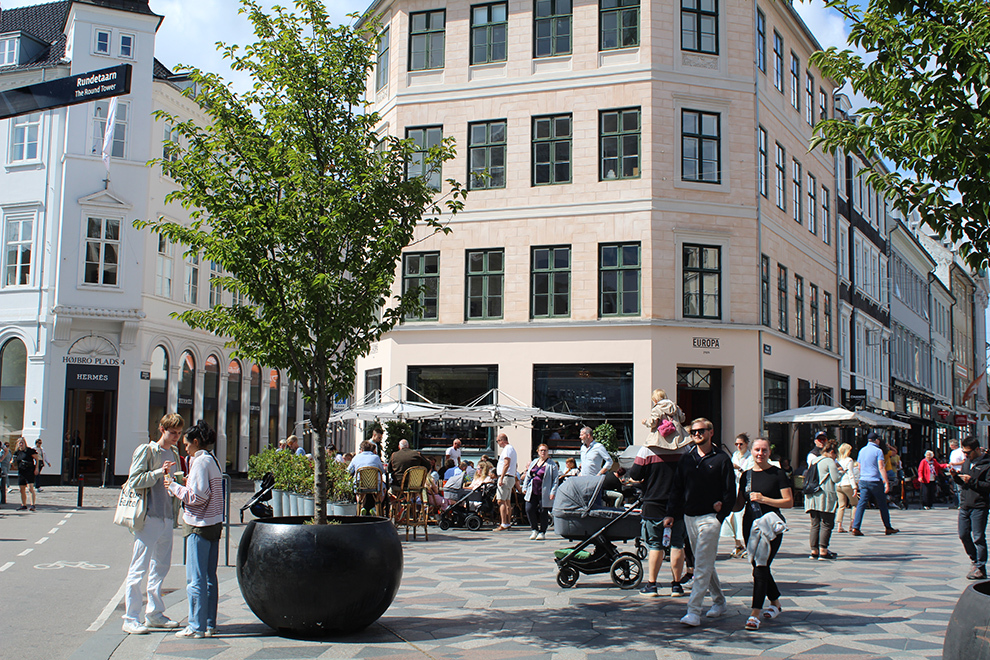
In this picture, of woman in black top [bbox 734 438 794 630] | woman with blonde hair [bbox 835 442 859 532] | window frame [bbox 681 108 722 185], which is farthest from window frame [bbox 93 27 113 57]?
woman in black top [bbox 734 438 794 630]

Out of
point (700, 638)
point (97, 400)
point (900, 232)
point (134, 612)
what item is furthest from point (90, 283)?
point (900, 232)

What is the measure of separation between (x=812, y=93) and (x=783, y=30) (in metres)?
3.66

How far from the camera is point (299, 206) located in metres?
8.97

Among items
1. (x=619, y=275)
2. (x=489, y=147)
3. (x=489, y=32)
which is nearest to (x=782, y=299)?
(x=619, y=275)

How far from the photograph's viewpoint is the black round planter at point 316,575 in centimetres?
764

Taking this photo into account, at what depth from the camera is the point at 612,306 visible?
77.7ft

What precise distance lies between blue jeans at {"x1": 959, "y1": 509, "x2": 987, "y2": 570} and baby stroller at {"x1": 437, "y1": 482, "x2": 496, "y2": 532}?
9231 mm

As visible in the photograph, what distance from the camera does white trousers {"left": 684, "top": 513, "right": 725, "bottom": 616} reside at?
859cm

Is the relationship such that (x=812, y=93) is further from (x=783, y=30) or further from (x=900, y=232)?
(x=900, y=232)

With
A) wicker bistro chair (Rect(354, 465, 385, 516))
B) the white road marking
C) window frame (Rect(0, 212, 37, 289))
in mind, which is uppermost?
window frame (Rect(0, 212, 37, 289))

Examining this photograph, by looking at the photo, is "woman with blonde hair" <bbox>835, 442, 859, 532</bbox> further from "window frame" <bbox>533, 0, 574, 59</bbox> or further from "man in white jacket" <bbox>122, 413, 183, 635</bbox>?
"man in white jacket" <bbox>122, 413, 183, 635</bbox>

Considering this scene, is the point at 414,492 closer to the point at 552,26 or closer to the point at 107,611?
the point at 107,611

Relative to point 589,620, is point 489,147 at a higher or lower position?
higher

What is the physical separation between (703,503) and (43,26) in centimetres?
3633
